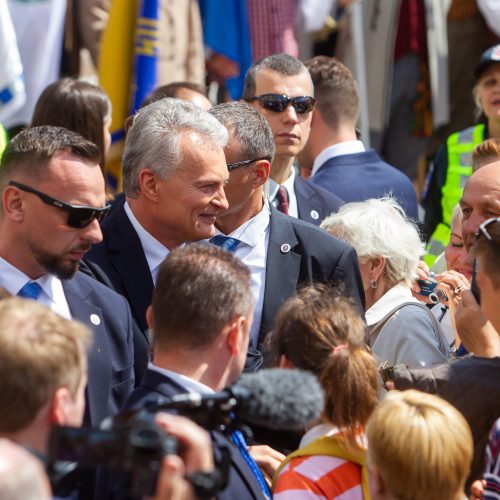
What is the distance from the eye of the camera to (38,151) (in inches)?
163

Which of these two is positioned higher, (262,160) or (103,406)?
(262,160)

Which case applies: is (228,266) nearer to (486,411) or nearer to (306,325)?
(306,325)

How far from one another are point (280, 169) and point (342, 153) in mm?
663

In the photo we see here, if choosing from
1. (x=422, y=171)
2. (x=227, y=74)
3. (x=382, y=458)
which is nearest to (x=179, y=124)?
(x=382, y=458)

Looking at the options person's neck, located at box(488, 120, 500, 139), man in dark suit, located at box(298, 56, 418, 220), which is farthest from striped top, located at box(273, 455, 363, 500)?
person's neck, located at box(488, 120, 500, 139)

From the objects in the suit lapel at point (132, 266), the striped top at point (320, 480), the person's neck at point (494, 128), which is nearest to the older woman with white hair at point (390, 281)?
the suit lapel at point (132, 266)

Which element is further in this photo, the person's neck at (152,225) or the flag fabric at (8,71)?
the flag fabric at (8,71)

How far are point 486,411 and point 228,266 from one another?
932 millimetres

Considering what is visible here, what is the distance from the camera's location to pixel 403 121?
31.7 ft

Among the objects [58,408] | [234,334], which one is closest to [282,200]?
[234,334]

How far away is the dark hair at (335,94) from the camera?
6785 millimetres

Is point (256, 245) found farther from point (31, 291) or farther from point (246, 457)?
point (246, 457)

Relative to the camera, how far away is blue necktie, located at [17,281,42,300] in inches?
158

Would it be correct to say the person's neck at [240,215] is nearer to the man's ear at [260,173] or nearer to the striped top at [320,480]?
the man's ear at [260,173]
